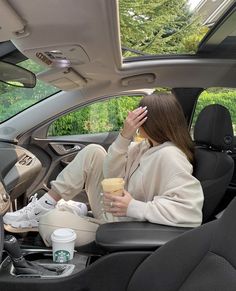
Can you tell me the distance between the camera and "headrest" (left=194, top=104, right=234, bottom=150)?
2.40m

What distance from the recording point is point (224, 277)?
47.6 inches

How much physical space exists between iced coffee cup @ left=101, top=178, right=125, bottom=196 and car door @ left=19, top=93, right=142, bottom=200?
5.11ft

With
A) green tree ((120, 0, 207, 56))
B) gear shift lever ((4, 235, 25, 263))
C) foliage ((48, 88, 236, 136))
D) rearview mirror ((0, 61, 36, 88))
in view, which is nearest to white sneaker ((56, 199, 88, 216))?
Answer: gear shift lever ((4, 235, 25, 263))

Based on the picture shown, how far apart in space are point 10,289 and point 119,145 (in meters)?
0.88

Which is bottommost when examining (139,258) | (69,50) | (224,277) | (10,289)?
(10,289)

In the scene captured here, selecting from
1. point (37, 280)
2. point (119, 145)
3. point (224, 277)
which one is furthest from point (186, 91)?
point (224, 277)

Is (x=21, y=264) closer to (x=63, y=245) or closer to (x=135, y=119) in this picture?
(x=63, y=245)

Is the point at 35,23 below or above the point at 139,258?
above

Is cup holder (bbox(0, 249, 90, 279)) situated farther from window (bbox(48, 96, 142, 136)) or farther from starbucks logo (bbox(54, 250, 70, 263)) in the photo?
window (bbox(48, 96, 142, 136))

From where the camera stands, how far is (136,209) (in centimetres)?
191

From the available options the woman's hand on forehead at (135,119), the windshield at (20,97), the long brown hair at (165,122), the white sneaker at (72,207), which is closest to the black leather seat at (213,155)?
the long brown hair at (165,122)

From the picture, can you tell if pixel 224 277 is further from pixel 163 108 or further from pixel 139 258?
pixel 163 108

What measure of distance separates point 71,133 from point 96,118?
274 millimetres

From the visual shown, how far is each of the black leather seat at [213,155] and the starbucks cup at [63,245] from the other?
71 cm
